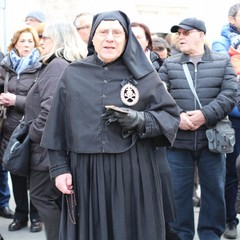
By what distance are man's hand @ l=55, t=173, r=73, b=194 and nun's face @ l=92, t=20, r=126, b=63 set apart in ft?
2.51

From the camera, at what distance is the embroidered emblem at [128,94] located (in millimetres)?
3412

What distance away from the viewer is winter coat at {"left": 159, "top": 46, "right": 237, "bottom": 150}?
4523 millimetres

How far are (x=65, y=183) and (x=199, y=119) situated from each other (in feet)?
4.84

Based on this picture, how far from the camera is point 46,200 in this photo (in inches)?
171

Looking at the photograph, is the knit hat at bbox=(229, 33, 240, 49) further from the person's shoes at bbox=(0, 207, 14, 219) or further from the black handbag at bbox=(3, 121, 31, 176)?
the person's shoes at bbox=(0, 207, 14, 219)

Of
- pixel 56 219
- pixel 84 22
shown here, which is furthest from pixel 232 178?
pixel 84 22

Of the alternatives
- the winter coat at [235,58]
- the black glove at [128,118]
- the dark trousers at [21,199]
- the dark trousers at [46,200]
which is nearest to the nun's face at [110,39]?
the black glove at [128,118]

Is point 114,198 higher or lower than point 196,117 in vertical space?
lower

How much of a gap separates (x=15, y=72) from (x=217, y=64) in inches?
74.4

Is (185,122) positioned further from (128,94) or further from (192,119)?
(128,94)

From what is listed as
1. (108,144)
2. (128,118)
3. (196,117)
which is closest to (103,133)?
(108,144)

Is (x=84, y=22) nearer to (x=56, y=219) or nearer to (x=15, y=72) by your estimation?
(x=15, y=72)

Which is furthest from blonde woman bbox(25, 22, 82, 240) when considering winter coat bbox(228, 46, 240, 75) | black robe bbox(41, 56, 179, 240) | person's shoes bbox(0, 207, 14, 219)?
person's shoes bbox(0, 207, 14, 219)

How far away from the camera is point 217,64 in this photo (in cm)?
456
